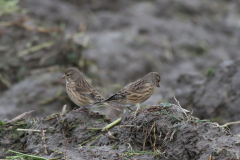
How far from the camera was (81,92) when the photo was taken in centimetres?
785

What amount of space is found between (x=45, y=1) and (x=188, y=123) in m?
12.2

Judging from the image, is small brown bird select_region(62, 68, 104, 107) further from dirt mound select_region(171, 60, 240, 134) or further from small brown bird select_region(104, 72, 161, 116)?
dirt mound select_region(171, 60, 240, 134)

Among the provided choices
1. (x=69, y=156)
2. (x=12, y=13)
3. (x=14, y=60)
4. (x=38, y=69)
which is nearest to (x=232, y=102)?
(x=69, y=156)

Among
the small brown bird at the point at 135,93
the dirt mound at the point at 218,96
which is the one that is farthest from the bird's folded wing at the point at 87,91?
the dirt mound at the point at 218,96

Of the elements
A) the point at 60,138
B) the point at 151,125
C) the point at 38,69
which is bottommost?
the point at 38,69

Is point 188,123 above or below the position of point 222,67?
above

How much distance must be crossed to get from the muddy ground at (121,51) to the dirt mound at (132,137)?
550 millimetres

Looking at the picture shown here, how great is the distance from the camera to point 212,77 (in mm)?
9750

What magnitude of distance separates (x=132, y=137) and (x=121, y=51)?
29.2 ft

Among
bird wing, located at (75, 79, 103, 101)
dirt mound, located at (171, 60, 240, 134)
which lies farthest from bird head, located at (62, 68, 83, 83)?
dirt mound, located at (171, 60, 240, 134)

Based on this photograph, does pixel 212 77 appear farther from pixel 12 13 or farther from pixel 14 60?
pixel 12 13

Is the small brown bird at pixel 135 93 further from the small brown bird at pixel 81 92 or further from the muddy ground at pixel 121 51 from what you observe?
the muddy ground at pixel 121 51

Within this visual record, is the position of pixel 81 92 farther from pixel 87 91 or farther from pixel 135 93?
pixel 135 93

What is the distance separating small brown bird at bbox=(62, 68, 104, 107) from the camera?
7727 millimetres
